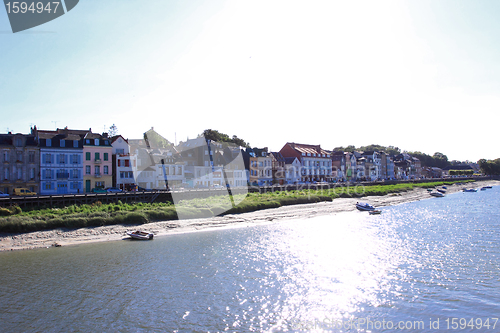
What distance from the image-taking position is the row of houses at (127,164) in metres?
50.1

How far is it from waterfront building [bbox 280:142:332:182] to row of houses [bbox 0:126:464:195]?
301 millimetres

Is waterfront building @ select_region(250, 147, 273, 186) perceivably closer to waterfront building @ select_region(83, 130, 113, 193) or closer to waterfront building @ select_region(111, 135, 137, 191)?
waterfront building @ select_region(111, 135, 137, 191)

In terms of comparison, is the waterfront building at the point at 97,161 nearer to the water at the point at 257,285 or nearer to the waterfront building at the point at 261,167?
the water at the point at 257,285

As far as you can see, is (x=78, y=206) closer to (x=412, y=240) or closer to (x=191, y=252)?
(x=191, y=252)

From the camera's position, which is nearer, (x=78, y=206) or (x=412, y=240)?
(x=412, y=240)

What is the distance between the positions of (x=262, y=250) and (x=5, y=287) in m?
18.3

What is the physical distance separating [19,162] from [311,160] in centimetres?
7258

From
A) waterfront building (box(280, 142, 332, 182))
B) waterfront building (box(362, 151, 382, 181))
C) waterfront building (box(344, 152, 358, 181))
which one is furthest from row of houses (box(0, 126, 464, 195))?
waterfront building (box(362, 151, 382, 181))

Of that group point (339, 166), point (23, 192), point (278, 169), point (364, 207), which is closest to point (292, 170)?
point (278, 169)

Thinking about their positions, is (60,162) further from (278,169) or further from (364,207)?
(364,207)

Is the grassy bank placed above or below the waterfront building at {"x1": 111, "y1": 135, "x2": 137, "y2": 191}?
below

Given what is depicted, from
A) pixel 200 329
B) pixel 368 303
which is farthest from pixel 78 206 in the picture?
pixel 368 303

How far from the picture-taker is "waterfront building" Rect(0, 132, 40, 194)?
48219 mm

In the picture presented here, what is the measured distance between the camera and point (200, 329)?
15094 mm
